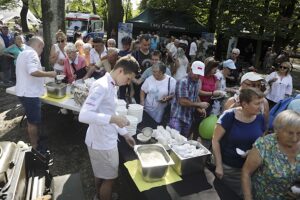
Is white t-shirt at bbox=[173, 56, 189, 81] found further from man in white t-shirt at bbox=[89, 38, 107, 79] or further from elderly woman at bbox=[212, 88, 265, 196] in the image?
elderly woman at bbox=[212, 88, 265, 196]

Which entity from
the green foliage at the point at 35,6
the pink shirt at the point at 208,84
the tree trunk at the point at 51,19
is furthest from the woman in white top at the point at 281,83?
the green foliage at the point at 35,6

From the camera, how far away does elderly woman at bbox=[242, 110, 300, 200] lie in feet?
6.13

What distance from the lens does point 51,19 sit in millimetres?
5684

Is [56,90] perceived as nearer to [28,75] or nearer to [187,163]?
[28,75]

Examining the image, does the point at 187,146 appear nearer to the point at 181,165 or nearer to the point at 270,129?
the point at 181,165

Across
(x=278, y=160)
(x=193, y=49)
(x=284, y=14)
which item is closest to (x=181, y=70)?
(x=278, y=160)

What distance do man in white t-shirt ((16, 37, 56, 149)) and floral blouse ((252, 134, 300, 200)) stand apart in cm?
285

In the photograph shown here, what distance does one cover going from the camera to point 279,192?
199 centimetres

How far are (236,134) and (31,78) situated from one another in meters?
2.80

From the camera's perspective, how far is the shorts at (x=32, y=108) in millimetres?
3619

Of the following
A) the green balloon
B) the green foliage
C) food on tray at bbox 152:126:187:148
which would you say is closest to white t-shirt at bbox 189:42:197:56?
the green balloon

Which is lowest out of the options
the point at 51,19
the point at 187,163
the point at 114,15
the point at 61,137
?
the point at 61,137

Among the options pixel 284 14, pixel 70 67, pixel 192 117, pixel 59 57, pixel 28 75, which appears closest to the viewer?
pixel 28 75

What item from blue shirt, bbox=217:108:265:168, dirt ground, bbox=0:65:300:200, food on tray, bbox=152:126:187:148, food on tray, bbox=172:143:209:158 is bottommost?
dirt ground, bbox=0:65:300:200
